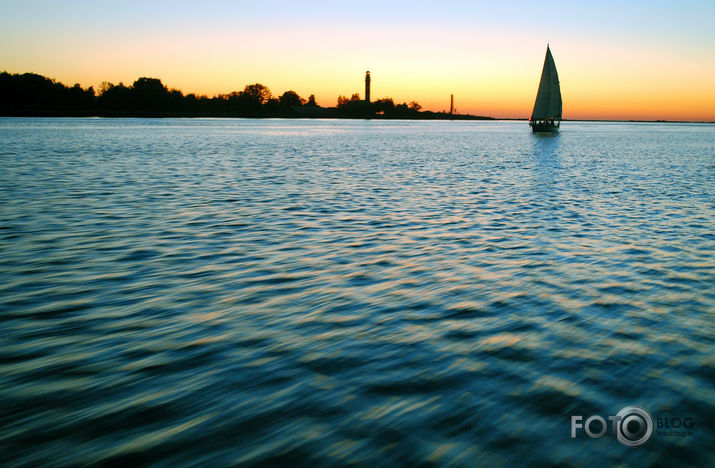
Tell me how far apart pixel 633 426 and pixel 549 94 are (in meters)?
92.0

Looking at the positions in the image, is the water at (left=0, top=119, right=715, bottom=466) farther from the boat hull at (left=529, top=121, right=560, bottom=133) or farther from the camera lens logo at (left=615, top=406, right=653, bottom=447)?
the boat hull at (left=529, top=121, right=560, bottom=133)

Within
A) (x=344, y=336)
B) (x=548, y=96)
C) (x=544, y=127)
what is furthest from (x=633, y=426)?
(x=544, y=127)

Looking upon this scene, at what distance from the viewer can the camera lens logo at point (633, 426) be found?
4.67 meters

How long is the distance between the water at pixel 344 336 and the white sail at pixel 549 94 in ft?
257

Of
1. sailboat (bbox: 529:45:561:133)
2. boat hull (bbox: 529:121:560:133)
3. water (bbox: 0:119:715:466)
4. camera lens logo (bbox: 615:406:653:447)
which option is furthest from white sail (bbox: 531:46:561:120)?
camera lens logo (bbox: 615:406:653:447)

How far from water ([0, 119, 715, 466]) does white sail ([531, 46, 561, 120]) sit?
78.3 metres

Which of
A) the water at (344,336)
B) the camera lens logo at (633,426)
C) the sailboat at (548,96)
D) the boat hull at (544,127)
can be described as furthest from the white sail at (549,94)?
the camera lens logo at (633,426)

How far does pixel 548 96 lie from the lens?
287 feet

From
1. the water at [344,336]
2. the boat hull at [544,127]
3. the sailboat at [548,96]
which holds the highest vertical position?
the sailboat at [548,96]

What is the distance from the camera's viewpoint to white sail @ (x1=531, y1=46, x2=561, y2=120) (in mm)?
85312

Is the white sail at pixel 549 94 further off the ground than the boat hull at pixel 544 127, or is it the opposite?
the white sail at pixel 549 94

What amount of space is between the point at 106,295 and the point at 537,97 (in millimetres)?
91340

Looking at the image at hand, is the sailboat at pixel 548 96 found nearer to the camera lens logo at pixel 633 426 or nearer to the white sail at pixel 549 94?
the white sail at pixel 549 94

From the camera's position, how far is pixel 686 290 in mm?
9102
